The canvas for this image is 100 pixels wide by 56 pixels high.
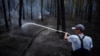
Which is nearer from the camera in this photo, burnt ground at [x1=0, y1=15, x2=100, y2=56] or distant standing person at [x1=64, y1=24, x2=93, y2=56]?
distant standing person at [x1=64, y1=24, x2=93, y2=56]

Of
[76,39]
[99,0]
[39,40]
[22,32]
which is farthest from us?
[99,0]

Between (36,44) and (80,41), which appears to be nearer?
(80,41)

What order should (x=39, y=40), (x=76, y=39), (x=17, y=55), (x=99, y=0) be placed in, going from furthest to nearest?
(x=99, y=0)
(x=39, y=40)
(x=17, y=55)
(x=76, y=39)

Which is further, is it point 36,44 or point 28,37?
point 28,37

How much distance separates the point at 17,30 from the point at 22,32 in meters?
0.88

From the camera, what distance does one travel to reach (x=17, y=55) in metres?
11.8

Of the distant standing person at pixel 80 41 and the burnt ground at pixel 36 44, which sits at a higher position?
the distant standing person at pixel 80 41

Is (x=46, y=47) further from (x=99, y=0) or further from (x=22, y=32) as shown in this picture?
(x=99, y=0)

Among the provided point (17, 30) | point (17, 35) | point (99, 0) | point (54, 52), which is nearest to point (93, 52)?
point (54, 52)

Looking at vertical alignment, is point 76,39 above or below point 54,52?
above

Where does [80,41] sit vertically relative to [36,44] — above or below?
above

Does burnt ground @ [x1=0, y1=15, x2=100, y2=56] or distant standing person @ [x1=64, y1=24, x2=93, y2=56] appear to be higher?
distant standing person @ [x1=64, y1=24, x2=93, y2=56]

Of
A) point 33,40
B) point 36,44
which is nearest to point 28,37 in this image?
point 33,40

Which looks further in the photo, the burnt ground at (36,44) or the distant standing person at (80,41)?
the burnt ground at (36,44)
